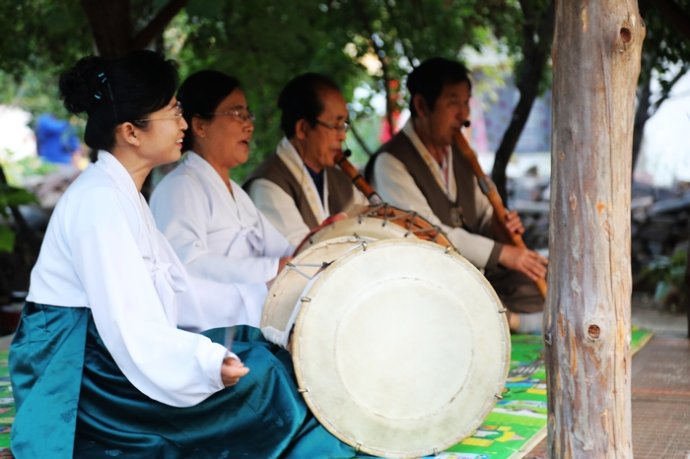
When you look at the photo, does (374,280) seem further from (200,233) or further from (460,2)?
(460,2)

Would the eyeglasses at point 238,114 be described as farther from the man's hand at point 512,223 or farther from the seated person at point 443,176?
the man's hand at point 512,223

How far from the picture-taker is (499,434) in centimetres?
336

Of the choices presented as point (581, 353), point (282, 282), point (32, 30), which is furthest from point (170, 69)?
point (32, 30)

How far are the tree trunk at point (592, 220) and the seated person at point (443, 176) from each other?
229 cm

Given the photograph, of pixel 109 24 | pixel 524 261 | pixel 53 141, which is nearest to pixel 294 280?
pixel 524 261

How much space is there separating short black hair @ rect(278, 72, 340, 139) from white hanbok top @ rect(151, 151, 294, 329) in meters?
0.67

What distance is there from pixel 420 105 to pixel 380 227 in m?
1.86

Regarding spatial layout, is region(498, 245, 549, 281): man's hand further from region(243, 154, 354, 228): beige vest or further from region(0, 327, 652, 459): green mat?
region(243, 154, 354, 228): beige vest

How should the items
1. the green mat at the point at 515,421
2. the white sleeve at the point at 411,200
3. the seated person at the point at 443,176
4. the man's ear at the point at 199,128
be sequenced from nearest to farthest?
the green mat at the point at 515,421
the man's ear at the point at 199,128
the white sleeve at the point at 411,200
the seated person at the point at 443,176

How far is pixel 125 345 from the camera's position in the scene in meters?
2.75

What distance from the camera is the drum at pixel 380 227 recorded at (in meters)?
3.49

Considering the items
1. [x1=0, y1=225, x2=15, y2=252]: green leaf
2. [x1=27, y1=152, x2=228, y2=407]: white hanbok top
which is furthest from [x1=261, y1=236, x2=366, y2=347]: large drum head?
[x1=0, y1=225, x2=15, y2=252]: green leaf

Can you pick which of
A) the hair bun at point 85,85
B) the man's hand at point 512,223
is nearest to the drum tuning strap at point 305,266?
the hair bun at point 85,85

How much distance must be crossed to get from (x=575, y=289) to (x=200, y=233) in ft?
5.47
